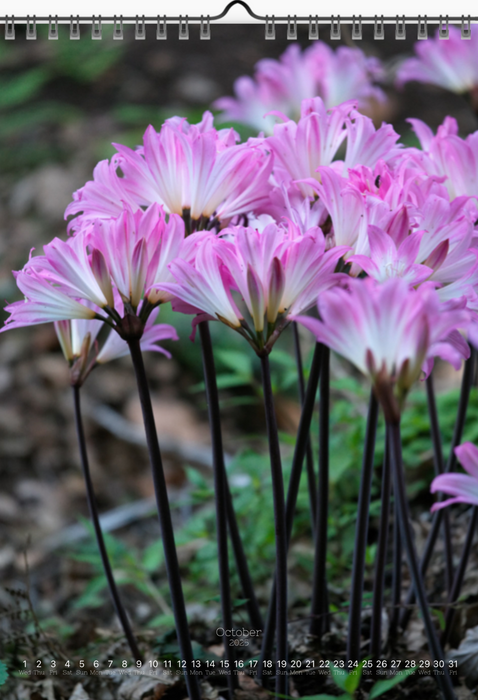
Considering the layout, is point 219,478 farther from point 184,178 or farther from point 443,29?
point 443,29

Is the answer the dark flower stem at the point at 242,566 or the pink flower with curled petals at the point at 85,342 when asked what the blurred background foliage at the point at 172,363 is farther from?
the pink flower with curled petals at the point at 85,342

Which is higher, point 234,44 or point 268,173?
point 234,44

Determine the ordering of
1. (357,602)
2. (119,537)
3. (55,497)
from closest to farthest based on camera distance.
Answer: (357,602) → (119,537) → (55,497)

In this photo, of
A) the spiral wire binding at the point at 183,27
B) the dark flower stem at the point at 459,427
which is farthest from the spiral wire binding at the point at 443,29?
the dark flower stem at the point at 459,427

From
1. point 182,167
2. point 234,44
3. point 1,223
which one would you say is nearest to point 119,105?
point 234,44

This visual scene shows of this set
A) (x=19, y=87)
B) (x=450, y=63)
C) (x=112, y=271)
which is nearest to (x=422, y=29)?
(x=450, y=63)

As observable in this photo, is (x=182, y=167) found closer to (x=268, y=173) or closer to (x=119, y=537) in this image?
(x=268, y=173)

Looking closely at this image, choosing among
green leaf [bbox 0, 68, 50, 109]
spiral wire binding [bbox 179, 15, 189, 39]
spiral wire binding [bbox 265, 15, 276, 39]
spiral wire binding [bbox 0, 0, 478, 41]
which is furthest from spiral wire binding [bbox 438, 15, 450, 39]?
green leaf [bbox 0, 68, 50, 109]
